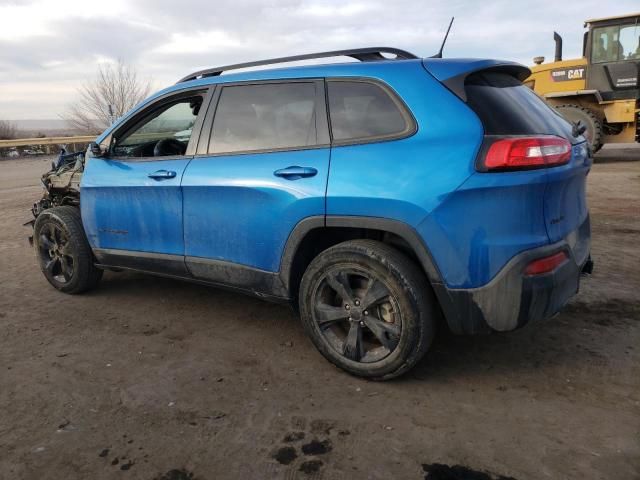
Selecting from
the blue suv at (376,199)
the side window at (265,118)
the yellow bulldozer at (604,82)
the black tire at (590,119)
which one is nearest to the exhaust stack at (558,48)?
the yellow bulldozer at (604,82)

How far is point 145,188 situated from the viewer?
3.98 m

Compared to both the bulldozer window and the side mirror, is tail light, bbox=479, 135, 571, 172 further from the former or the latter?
the bulldozer window

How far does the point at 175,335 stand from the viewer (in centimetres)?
390

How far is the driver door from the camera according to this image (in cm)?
387

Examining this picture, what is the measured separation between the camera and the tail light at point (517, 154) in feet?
8.73

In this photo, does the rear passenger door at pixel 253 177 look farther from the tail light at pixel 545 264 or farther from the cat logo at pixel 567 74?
the cat logo at pixel 567 74

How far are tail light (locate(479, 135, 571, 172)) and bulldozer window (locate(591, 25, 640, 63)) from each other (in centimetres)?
1183

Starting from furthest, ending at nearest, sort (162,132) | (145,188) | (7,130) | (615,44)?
(7,130), (615,44), (162,132), (145,188)

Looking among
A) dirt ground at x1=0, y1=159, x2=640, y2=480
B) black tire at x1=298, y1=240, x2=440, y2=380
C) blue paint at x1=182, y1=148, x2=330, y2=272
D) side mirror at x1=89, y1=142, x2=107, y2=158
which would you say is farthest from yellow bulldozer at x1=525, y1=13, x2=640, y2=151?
black tire at x1=298, y1=240, x2=440, y2=380

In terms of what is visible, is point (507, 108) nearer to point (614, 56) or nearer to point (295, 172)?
point (295, 172)

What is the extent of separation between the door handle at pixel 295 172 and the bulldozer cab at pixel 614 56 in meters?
12.0

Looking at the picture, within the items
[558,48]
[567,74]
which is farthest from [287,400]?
[558,48]

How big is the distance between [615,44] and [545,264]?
1218cm

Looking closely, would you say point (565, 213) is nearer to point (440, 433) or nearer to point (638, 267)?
point (440, 433)
